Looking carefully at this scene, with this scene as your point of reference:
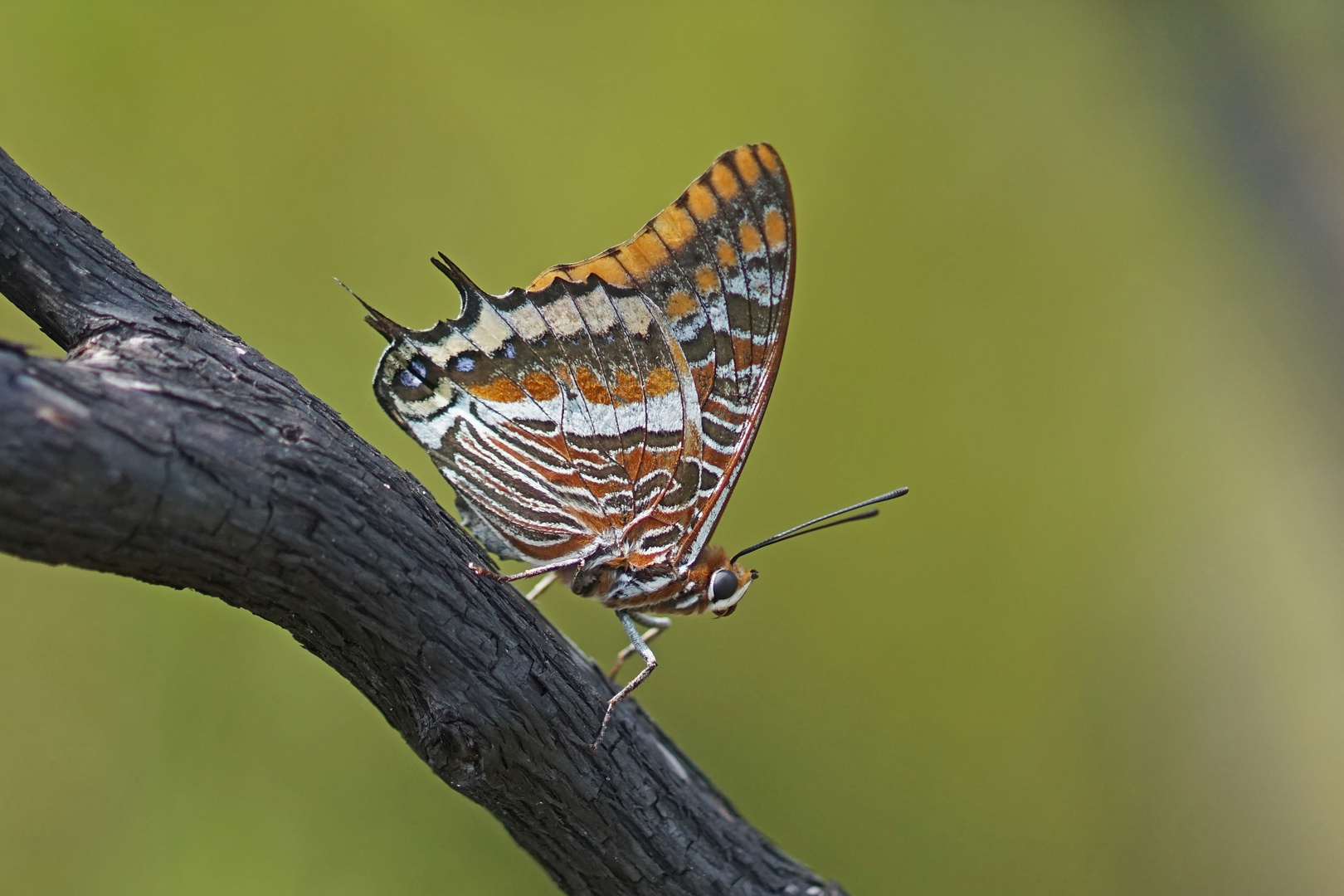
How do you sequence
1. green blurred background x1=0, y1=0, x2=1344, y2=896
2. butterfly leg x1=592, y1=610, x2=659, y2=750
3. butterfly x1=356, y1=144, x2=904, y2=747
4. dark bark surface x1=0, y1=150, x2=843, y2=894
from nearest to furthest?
dark bark surface x1=0, y1=150, x2=843, y2=894 < butterfly leg x1=592, y1=610, x2=659, y2=750 < butterfly x1=356, y1=144, x2=904, y2=747 < green blurred background x1=0, y1=0, x2=1344, y2=896

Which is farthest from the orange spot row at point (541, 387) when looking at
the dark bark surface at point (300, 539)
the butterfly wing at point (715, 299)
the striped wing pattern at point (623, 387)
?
the dark bark surface at point (300, 539)

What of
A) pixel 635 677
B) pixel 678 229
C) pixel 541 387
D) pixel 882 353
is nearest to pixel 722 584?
pixel 635 677

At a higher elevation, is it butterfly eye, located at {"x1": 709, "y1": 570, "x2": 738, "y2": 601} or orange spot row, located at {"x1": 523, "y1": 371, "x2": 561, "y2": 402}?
orange spot row, located at {"x1": 523, "y1": 371, "x2": 561, "y2": 402}

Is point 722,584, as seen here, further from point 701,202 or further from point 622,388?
point 701,202

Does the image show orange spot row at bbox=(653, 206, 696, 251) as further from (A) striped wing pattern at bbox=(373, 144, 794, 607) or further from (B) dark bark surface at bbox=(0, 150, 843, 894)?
(B) dark bark surface at bbox=(0, 150, 843, 894)

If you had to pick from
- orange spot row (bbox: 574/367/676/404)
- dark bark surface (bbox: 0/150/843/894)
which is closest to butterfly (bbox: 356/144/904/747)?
orange spot row (bbox: 574/367/676/404)

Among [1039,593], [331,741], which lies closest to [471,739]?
[331,741]

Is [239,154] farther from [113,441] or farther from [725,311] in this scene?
[113,441]

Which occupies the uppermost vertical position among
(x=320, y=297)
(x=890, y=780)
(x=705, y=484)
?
(x=320, y=297)
